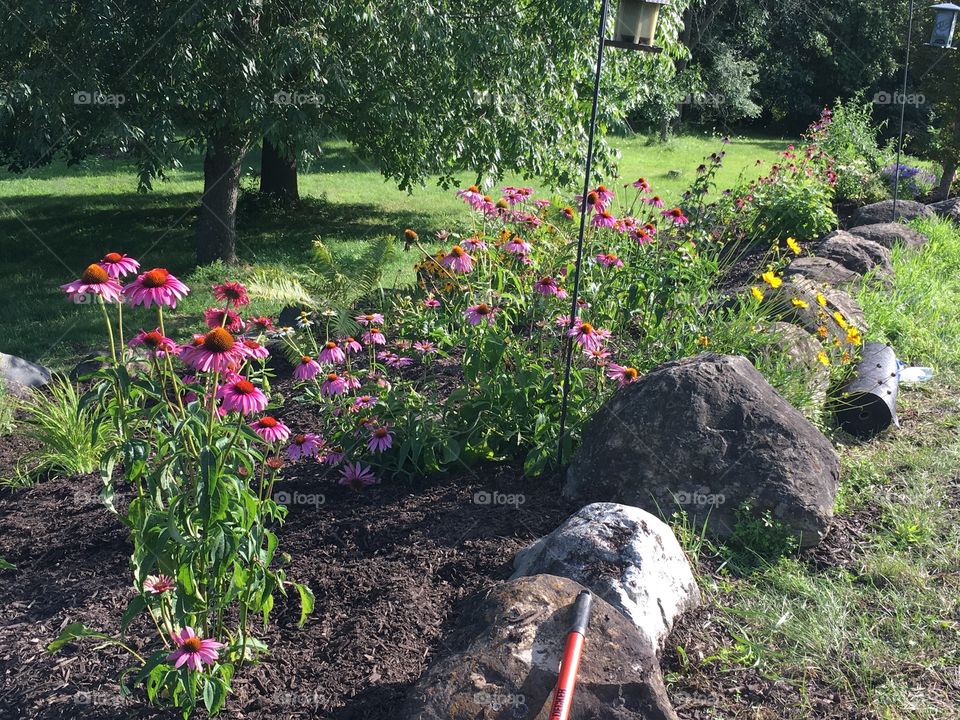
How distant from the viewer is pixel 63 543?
3619 millimetres

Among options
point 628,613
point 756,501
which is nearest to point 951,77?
point 756,501

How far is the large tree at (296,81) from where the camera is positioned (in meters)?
6.39

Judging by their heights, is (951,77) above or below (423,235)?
above

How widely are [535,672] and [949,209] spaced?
9661 millimetres

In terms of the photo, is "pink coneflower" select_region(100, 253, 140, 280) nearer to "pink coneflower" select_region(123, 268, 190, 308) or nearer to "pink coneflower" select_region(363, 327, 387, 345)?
"pink coneflower" select_region(123, 268, 190, 308)

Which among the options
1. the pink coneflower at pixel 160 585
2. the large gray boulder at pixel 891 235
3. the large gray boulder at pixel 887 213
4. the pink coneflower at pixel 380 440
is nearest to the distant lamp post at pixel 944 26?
the large gray boulder at pixel 887 213

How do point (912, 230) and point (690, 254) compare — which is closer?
point (690, 254)

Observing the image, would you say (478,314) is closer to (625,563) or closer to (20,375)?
(625,563)

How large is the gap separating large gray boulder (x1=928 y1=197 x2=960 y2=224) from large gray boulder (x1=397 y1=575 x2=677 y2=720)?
9050 mm

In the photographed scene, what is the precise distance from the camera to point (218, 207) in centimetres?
854

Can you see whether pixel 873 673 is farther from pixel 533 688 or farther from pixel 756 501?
pixel 533 688

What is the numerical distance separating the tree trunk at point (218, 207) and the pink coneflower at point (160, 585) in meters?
6.22

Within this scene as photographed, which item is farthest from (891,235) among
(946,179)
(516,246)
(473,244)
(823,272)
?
(473,244)

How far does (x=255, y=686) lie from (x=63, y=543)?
4.42 ft
